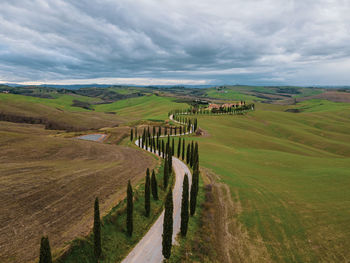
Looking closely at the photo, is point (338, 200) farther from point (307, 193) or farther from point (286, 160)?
point (286, 160)

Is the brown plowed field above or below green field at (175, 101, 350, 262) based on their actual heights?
above

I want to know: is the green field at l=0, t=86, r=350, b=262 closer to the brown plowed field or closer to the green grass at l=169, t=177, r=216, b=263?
the green grass at l=169, t=177, r=216, b=263

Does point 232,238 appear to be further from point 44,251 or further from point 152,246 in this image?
point 44,251

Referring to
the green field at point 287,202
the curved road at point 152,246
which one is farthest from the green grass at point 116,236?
the green field at point 287,202

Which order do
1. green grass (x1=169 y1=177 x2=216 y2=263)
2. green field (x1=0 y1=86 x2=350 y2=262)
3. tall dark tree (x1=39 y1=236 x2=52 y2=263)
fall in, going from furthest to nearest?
1. green field (x1=0 y1=86 x2=350 y2=262)
2. green grass (x1=169 y1=177 x2=216 y2=263)
3. tall dark tree (x1=39 y1=236 x2=52 y2=263)

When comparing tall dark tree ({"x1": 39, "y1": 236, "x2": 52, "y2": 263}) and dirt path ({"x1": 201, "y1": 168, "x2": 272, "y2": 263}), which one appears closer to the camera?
tall dark tree ({"x1": 39, "y1": 236, "x2": 52, "y2": 263})

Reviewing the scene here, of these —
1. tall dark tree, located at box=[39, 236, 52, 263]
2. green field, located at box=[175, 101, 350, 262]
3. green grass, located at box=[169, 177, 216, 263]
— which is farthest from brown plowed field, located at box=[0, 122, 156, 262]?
green field, located at box=[175, 101, 350, 262]

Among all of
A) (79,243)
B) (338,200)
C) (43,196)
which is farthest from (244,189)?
(43,196)
